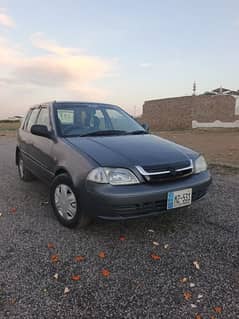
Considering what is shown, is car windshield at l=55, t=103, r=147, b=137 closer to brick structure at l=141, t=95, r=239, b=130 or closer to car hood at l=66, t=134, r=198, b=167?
car hood at l=66, t=134, r=198, b=167

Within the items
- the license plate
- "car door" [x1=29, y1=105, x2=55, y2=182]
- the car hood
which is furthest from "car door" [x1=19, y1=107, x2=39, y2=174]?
the license plate

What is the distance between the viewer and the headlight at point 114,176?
8.58ft

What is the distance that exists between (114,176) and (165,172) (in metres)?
0.54

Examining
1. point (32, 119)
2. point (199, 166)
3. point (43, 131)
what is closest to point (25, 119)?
point (32, 119)

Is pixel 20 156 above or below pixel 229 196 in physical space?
above

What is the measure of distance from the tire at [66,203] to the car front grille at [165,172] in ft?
2.58

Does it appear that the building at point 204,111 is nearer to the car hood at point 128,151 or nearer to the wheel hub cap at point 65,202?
the car hood at point 128,151

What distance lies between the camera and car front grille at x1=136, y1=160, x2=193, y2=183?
2.66 m

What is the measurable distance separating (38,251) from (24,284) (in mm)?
502

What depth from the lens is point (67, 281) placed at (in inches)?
84.8

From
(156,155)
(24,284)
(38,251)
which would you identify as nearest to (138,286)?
(24,284)

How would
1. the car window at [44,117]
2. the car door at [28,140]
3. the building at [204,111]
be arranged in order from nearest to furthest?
the car window at [44,117], the car door at [28,140], the building at [204,111]

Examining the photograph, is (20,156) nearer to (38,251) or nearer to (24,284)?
(38,251)

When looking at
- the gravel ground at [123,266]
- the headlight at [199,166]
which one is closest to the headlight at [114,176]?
the gravel ground at [123,266]
